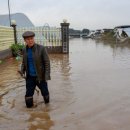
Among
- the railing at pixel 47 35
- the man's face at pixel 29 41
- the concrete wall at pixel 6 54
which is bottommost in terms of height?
the concrete wall at pixel 6 54

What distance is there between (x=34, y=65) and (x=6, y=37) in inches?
409

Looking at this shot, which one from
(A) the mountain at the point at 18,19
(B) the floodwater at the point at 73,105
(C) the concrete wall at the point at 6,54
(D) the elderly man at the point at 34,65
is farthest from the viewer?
(A) the mountain at the point at 18,19

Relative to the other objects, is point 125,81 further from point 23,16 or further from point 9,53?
point 23,16

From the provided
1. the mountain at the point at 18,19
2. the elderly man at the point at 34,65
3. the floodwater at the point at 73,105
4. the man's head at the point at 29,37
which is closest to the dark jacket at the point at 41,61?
the elderly man at the point at 34,65

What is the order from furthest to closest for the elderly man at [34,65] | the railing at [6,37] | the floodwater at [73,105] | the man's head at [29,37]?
the railing at [6,37], the elderly man at [34,65], the man's head at [29,37], the floodwater at [73,105]

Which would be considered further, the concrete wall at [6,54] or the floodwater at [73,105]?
the concrete wall at [6,54]

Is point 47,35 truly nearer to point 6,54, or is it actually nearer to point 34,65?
point 6,54

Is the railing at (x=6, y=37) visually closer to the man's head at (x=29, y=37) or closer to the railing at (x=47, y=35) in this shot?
the railing at (x=47, y=35)

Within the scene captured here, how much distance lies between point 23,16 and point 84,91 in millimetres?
22422

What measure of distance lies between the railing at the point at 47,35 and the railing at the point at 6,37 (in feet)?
3.19

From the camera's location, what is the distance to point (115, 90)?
700 centimetres

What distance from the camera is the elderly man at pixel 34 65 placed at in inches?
225

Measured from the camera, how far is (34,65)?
5.76 m

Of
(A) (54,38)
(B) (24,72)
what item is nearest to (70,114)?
(B) (24,72)
